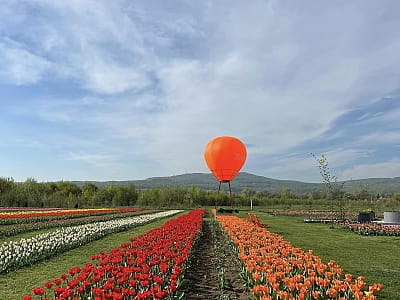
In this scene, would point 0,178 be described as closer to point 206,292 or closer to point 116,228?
point 116,228

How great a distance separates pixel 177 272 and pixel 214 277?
2.58 metres

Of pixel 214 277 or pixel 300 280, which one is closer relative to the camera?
pixel 300 280

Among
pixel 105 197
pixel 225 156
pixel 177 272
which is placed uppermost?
pixel 225 156

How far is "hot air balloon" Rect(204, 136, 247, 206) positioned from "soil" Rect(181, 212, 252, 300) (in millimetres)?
12307

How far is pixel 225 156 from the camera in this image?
75.1 feet

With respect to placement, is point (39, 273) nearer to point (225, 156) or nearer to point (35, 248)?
point (35, 248)

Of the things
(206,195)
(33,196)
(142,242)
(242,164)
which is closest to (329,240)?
(142,242)

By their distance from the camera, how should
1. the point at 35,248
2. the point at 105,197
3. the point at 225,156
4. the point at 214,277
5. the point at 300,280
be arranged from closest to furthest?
the point at 300,280 → the point at 214,277 → the point at 35,248 → the point at 225,156 → the point at 105,197

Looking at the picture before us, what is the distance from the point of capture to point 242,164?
2436 centimetres

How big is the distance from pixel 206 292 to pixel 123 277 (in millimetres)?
2216

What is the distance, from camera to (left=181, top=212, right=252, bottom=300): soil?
19.9 feet

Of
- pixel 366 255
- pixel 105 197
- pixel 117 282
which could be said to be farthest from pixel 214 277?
pixel 105 197

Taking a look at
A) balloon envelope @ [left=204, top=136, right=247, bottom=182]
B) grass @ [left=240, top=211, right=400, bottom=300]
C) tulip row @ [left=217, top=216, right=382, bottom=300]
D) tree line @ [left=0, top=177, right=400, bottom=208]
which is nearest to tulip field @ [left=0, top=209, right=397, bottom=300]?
tulip row @ [left=217, top=216, right=382, bottom=300]

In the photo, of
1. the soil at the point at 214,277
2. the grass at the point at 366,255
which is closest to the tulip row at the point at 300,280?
the soil at the point at 214,277
